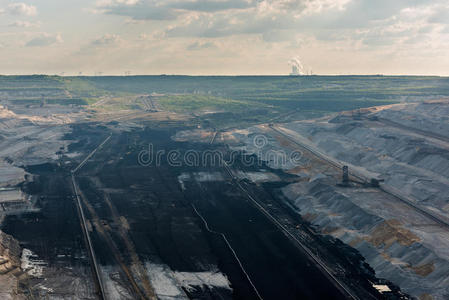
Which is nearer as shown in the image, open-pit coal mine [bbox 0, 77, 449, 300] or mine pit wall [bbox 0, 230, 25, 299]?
mine pit wall [bbox 0, 230, 25, 299]

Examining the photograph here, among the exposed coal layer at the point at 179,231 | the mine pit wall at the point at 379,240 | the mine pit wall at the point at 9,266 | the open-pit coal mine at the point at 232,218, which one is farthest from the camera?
the exposed coal layer at the point at 179,231

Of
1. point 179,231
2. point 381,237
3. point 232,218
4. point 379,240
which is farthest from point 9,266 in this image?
point 381,237

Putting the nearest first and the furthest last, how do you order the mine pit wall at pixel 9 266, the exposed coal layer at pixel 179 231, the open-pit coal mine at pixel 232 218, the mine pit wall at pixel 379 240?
1. the mine pit wall at pixel 9 266
2. the mine pit wall at pixel 379 240
3. the open-pit coal mine at pixel 232 218
4. the exposed coal layer at pixel 179 231

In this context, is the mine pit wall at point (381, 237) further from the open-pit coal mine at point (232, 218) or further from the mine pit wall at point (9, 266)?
the mine pit wall at point (9, 266)

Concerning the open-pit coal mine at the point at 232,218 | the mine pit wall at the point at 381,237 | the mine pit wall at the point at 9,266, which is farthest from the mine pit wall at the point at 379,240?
the mine pit wall at the point at 9,266

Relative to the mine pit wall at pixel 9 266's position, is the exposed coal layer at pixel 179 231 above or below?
below

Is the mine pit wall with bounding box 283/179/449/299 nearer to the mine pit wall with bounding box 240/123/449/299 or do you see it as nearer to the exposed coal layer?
the mine pit wall with bounding box 240/123/449/299

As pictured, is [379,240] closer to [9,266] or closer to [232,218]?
[232,218]

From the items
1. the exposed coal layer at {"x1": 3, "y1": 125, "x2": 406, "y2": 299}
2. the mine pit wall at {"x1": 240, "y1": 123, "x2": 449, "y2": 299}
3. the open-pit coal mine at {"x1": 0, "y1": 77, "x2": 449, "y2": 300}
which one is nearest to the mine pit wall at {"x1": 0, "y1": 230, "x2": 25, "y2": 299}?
the open-pit coal mine at {"x1": 0, "y1": 77, "x2": 449, "y2": 300}

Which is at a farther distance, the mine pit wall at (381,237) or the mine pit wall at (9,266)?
the mine pit wall at (381,237)
